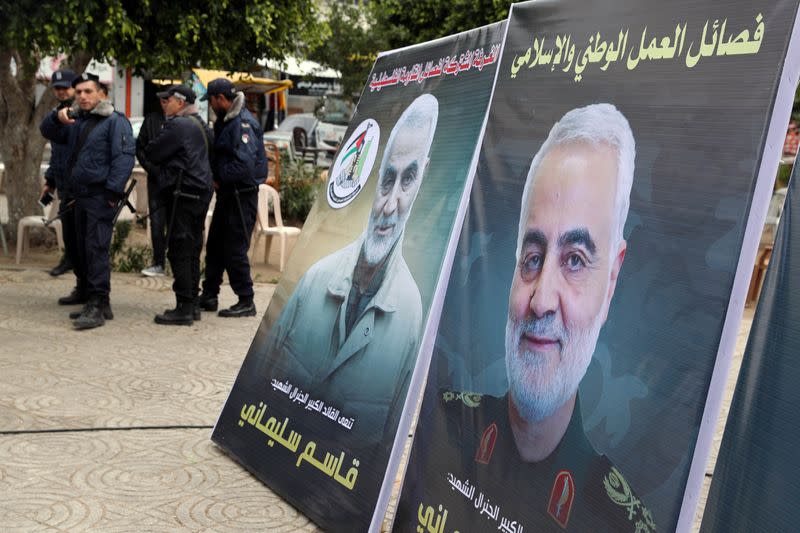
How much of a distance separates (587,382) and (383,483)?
3.48 feet

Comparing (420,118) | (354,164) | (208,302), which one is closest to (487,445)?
(420,118)

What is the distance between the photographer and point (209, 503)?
4.46 metres

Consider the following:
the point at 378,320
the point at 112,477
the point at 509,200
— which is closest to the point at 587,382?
the point at 509,200

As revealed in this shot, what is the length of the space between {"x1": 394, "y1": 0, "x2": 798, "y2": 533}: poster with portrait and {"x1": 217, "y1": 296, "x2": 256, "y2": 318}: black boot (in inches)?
221

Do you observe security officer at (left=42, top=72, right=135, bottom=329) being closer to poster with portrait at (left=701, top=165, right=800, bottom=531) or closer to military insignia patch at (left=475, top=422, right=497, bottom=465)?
military insignia patch at (left=475, top=422, right=497, bottom=465)

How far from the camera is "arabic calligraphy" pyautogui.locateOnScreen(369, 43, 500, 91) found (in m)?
3.89

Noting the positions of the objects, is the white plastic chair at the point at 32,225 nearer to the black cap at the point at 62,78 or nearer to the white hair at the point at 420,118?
the black cap at the point at 62,78

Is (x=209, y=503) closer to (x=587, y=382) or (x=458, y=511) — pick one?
(x=458, y=511)

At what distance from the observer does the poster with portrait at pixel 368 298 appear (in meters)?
3.80

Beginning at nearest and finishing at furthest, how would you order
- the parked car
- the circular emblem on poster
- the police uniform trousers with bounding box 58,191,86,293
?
1. the circular emblem on poster
2. the police uniform trousers with bounding box 58,191,86,293
3. the parked car

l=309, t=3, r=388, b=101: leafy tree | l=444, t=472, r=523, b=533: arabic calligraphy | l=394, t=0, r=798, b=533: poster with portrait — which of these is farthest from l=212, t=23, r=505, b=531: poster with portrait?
l=309, t=3, r=388, b=101: leafy tree

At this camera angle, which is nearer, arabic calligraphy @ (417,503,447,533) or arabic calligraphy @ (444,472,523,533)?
arabic calligraphy @ (444,472,523,533)

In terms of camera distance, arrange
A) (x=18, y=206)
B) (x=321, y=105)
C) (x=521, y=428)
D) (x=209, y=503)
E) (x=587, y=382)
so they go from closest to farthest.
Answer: (x=587, y=382) → (x=521, y=428) → (x=209, y=503) → (x=18, y=206) → (x=321, y=105)

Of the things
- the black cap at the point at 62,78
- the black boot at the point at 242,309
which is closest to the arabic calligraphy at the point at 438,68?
the black boot at the point at 242,309
